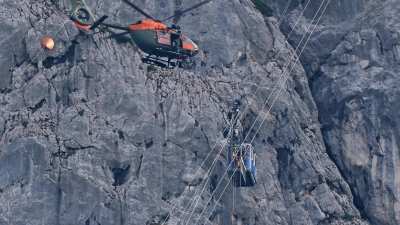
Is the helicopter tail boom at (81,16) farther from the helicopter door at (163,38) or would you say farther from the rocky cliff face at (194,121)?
the rocky cliff face at (194,121)

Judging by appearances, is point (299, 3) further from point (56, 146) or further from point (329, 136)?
point (56, 146)

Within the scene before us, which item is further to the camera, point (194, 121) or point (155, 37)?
point (194, 121)

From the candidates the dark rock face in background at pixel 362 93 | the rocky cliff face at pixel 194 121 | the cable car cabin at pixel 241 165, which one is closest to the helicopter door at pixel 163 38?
the rocky cliff face at pixel 194 121

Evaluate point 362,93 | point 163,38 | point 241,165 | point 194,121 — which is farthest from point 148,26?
point 362,93

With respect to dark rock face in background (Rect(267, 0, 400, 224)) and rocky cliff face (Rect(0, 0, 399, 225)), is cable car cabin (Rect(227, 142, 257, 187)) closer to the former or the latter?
rocky cliff face (Rect(0, 0, 399, 225))

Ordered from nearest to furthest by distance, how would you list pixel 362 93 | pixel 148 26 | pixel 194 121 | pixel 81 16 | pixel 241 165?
pixel 148 26, pixel 241 165, pixel 81 16, pixel 194 121, pixel 362 93

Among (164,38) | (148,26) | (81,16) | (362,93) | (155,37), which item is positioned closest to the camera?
(155,37)

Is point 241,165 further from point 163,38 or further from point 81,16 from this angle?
point 81,16

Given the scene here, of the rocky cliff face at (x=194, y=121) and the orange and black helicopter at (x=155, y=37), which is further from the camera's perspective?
the rocky cliff face at (x=194, y=121)
